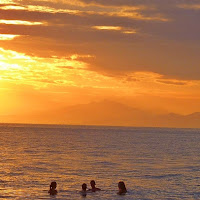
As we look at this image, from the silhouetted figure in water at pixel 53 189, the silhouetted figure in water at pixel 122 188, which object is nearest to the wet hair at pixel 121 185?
the silhouetted figure in water at pixel 122 188

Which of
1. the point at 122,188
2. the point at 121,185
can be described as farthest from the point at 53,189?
the point at 122,188

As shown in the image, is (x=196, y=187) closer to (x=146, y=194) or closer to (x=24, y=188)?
(x=146, y=194)

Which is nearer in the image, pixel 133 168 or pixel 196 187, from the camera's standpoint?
pixel 196 187

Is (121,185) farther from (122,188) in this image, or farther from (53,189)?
(53,189)

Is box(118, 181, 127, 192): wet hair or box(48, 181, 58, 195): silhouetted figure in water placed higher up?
box(118, 181, 127, 192): wet hair

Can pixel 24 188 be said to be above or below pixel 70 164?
below

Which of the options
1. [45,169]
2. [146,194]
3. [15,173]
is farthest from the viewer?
[45,169]

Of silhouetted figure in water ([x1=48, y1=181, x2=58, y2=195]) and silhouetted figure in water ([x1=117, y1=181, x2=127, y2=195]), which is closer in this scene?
silhouetted figure in water ([x1=48, y1=181, x2=58, y2=195])

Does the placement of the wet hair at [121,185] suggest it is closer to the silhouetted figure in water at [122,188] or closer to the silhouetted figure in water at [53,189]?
the silhouetted figure in water at [122,188]

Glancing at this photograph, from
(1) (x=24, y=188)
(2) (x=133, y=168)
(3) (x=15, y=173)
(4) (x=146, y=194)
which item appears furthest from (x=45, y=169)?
(4) (x=146, y=194)

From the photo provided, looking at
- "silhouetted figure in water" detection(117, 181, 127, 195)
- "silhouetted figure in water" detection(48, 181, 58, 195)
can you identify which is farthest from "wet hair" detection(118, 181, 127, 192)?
"silhouetted figure in water" detection(48, 181, 58, 195)

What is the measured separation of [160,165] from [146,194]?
27403 millimetres

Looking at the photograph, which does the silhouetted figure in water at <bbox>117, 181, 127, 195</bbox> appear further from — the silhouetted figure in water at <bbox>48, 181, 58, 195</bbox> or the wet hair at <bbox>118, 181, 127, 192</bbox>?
the silhouetted figure in water at <bbox>48, 181, 58, 195</bbox>

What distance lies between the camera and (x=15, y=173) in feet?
189
